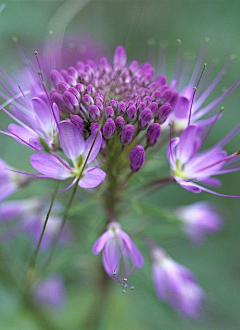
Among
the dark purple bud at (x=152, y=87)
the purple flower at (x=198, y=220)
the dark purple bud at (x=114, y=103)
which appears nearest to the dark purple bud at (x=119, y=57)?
the dark purple bud at (x=152, y=87)

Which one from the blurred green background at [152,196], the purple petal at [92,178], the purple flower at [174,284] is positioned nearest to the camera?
the purple petal at [92,178]

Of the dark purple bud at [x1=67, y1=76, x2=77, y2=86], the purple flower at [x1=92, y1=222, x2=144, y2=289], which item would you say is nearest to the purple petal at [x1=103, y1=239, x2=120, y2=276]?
the purple flower at [x1=92, y1=222, x2=144, y2=289]

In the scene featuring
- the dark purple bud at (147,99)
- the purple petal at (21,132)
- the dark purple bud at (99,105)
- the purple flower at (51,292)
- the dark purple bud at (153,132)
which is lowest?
the purple flower at (51,292)

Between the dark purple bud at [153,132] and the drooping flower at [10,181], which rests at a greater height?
the dark purple bud at [153,132]

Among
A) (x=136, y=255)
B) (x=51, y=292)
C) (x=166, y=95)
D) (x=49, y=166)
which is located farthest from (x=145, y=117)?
(x=51, y=292)

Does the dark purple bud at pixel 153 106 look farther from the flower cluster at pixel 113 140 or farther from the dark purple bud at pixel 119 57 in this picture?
the dark purple bud at pixel 119 57

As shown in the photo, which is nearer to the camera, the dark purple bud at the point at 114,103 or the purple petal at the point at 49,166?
the purple petal at the point at 49,166

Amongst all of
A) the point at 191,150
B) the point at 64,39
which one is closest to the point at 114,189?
the point at 191,150
